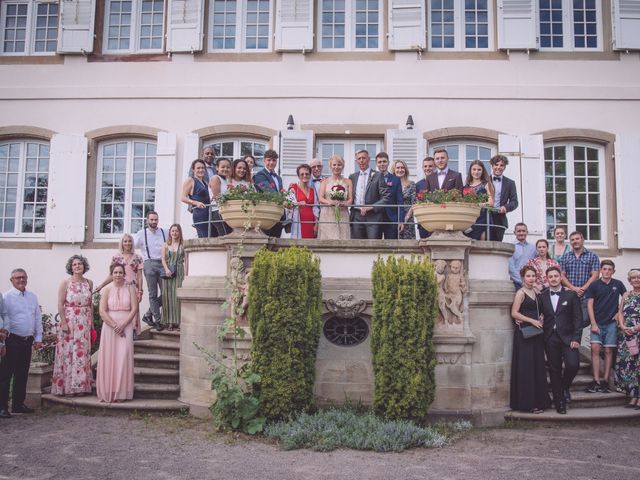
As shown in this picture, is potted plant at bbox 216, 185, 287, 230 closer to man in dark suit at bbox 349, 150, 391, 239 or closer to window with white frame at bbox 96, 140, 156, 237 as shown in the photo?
man in dark suit at bbox 349, 150, 391, 239

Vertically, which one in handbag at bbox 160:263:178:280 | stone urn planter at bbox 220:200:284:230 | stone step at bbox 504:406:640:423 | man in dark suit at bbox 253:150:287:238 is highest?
man in dark suit at bbox 253:150:287:238

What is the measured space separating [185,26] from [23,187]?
3.88 metres

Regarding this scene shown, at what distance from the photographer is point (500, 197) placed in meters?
7.96

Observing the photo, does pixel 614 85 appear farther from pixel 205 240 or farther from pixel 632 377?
pixel 205 240

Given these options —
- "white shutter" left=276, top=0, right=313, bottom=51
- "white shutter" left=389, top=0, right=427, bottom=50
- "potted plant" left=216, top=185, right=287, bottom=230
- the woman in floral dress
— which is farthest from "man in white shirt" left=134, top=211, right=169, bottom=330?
the woman in floral dress

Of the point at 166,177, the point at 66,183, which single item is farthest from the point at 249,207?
the point at 66,183

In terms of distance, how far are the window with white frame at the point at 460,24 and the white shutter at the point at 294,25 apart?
80.1 inches

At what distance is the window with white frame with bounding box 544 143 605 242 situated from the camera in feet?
34.2

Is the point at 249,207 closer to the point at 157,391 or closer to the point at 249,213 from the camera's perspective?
the point at 249,213

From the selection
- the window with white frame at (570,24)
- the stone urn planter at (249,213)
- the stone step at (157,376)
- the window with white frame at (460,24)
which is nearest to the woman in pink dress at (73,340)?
the stone step at (157,376)

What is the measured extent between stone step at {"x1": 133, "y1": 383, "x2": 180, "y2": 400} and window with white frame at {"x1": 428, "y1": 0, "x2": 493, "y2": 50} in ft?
22.6

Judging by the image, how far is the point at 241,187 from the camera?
7.00 m

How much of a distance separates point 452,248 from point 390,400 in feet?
5.79

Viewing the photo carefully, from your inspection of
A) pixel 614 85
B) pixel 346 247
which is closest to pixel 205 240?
pixel 346 247
